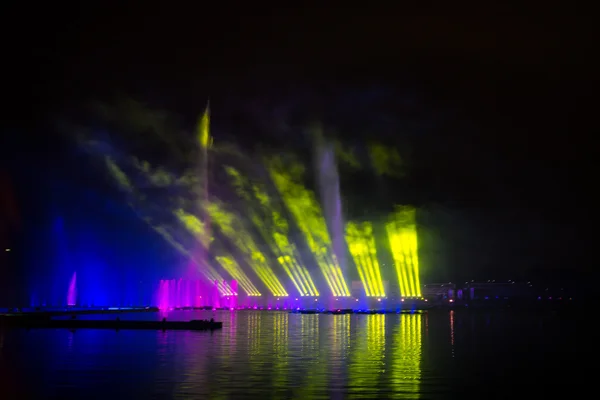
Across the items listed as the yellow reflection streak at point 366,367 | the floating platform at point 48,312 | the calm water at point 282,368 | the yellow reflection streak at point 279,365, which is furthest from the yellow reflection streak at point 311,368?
the floating platform at point 48,312

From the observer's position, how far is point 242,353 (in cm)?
3066

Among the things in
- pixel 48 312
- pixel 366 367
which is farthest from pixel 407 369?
pixel 48 312

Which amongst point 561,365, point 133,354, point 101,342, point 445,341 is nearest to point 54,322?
point 101,342

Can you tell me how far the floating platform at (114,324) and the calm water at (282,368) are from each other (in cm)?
1099

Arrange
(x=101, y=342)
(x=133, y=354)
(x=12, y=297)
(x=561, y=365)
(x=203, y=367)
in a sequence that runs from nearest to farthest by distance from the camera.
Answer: (x=203, y=367) → (x=561, y=365) → (x=133, y=354) → (x=101, y=342) → (x=12, y=297)

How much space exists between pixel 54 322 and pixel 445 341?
33.1 meters

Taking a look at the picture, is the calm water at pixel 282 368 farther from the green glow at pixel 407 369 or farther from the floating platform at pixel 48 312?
the floating platform at pixel 48 312

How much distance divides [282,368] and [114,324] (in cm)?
3155

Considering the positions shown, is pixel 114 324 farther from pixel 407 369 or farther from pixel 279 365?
pixel 407 369

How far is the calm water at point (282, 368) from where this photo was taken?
19.7 meters

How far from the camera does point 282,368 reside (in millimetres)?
25250

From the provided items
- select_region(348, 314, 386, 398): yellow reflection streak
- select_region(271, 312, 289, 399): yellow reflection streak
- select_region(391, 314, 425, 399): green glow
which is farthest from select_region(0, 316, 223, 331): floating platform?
select_region(391, 314, 425, 399): green glow

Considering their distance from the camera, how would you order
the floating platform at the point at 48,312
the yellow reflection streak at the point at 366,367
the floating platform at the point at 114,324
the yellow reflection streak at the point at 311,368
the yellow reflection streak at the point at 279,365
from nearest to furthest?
the yellow reflection streak at the point at 311,368 → the yellow reflection streak at the point at 279,365 → the yellow reflection streak at the point at 366,367 → the floating platform at the point at 114,324 → the floating platform at the point at 48,312

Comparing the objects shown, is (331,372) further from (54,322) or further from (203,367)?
(54,322)
